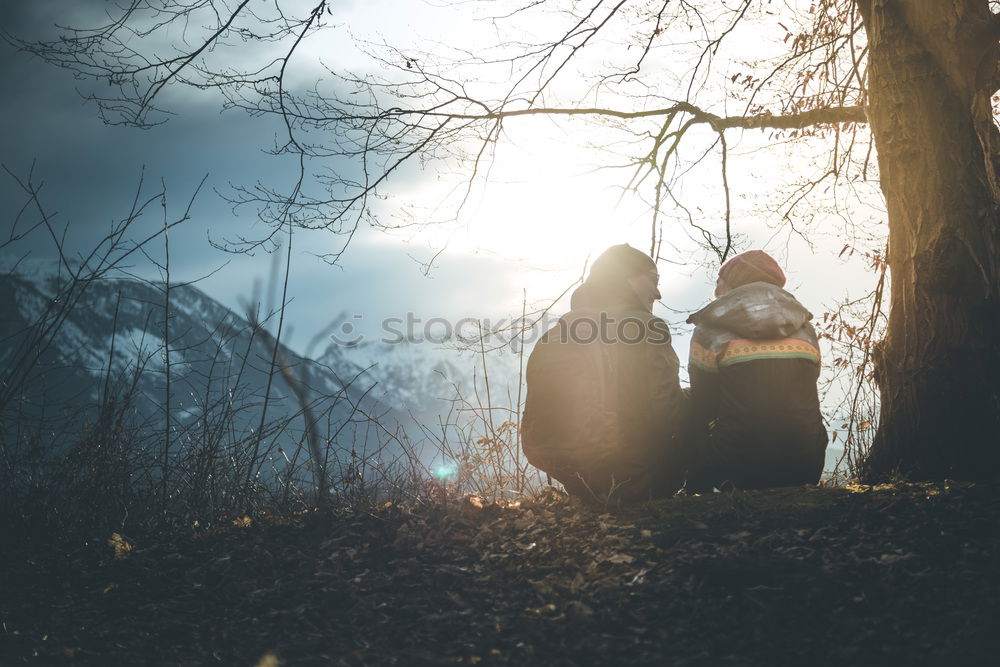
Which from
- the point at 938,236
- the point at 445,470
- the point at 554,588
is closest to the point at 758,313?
the point at 938,236

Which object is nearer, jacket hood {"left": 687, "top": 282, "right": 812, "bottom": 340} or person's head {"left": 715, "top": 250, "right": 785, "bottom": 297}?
jacket hood {"left": 687, "top": 282, "right": 812, "bottom": 340}

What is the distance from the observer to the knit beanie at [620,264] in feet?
13.4

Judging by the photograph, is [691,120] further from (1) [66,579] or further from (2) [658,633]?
(1) [66,579]

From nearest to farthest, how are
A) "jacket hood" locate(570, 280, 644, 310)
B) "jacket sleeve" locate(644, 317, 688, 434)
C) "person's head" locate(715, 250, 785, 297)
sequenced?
"jacket sleeve" locate(644, 317, 688, 434), "jacket hood" locate(570, 280, 644, 310), "person's head" locate(715, 250, 785, 297)

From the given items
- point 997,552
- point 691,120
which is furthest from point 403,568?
point 691,120

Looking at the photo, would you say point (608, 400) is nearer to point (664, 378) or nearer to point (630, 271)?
point (664, 378)

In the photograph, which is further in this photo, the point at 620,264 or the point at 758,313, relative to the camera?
the point at 620,264

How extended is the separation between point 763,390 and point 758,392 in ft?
0.10

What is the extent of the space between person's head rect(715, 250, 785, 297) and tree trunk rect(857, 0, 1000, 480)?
0.82 meters

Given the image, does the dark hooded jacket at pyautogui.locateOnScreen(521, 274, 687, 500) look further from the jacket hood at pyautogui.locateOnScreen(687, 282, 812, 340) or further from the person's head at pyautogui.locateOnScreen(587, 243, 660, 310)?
the jacket hood at pyautogui.locateOnScreen(687, 282, 812, 340)

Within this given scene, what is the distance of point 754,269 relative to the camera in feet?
14.1

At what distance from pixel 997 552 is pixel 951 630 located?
25.1 inches

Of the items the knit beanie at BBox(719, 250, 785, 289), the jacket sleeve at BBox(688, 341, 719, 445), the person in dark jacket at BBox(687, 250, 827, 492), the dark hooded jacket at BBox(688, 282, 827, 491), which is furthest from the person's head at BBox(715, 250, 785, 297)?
the jacket sleeve at BBox(688, 341, 719, 445)

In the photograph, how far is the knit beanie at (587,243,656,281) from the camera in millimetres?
4098
